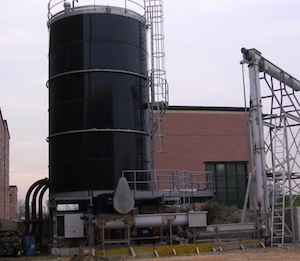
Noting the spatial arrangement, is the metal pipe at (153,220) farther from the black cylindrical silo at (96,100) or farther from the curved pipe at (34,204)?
the curved pipe at (34,204)

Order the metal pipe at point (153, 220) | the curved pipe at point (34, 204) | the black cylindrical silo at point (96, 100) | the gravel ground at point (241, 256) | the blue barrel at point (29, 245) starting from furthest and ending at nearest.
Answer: the curved pipe at point (34, 204)
the blue barrel at point (29, 245)
the black cylindrical silo at point (96, 100)
the metal pipe at point (153, 220)
the gravel ground at point (241, 256)

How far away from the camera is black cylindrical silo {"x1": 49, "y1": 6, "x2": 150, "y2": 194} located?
21.3 meters

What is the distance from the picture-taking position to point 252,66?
23250mm

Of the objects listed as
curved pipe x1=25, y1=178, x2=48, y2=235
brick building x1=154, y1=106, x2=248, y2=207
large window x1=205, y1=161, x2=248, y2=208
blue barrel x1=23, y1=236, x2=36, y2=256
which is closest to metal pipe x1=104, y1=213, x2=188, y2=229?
blue barrel x1=23, y1=236, x2=36, y2=256

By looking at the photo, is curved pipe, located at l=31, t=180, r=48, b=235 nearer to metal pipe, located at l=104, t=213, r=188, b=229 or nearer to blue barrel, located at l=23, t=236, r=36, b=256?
blue barrel, located at l=23, t=236, r=36, b=256

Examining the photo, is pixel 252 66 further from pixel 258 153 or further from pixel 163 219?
pixel 163 219

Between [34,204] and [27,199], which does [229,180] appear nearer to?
[34,204]

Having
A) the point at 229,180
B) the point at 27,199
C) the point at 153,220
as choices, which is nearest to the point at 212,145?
the point at 229,180

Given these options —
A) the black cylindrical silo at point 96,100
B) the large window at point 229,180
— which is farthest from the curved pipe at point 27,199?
the large window at point 229,180

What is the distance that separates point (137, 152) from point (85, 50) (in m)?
4.91

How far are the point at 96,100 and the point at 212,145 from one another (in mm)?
24426

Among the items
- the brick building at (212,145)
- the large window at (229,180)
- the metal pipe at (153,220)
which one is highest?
the brick building at (212,145)

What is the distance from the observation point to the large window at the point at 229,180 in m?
44.3

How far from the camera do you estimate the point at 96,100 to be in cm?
2158
